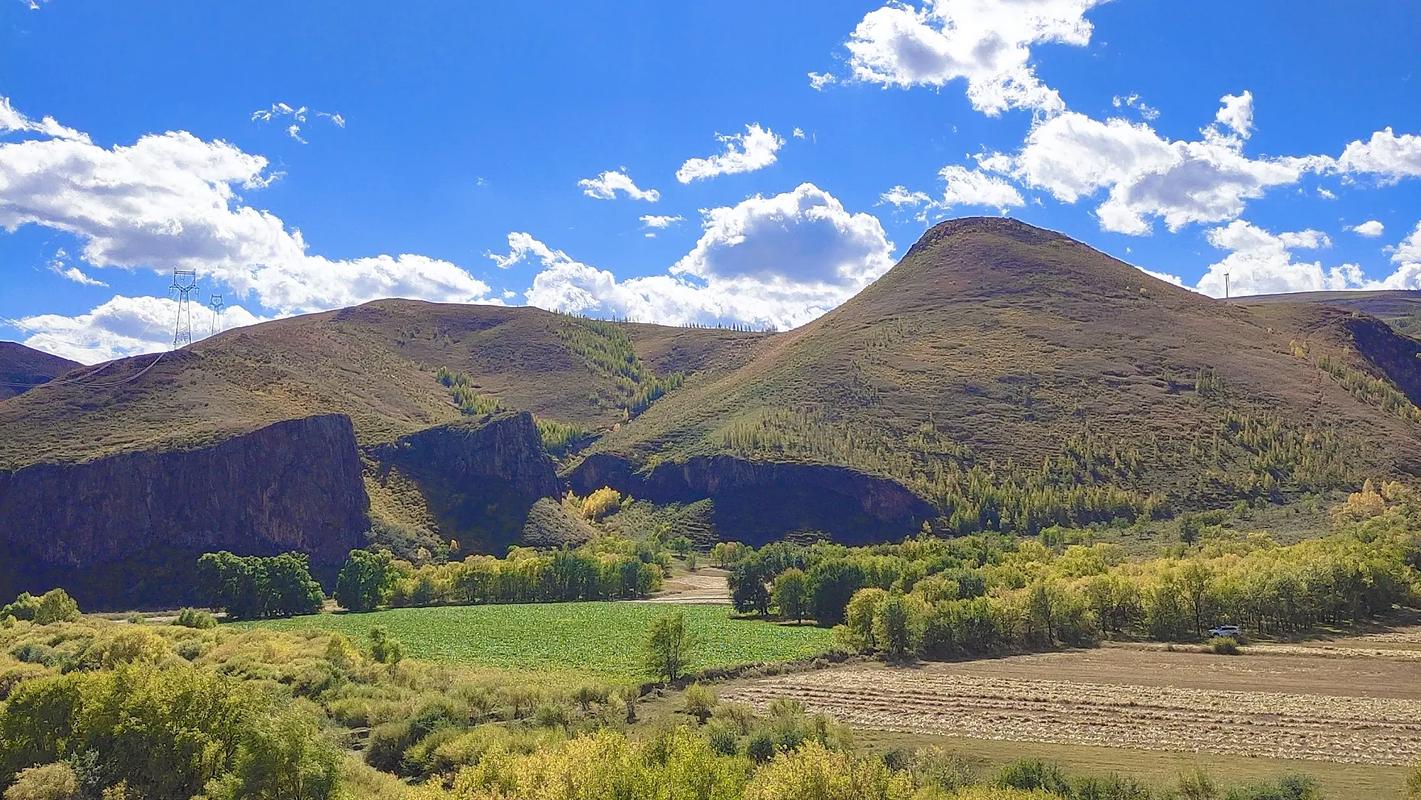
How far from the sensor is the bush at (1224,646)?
232ft

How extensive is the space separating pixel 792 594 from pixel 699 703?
44147 millimetres

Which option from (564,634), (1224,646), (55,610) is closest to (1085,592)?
(1224,646)

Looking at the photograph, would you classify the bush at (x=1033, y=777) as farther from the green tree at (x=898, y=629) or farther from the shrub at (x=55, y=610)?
the shrub at (x=55, y=610)

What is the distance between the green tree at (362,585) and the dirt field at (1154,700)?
7003 centimetres

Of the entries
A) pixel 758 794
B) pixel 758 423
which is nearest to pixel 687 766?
pixel 758 794

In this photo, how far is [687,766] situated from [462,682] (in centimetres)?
3438

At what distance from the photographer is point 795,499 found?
167 m

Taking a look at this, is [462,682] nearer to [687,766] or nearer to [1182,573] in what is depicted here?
[687,766]

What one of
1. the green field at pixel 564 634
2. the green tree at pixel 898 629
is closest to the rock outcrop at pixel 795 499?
the green field at pixel 564 634

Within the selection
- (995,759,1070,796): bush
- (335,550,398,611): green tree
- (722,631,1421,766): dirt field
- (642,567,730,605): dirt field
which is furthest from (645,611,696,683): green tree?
(335,550,398,611): green tree

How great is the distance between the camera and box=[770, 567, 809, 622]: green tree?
95.9 m

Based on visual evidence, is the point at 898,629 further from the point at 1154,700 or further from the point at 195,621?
the point at 195,621

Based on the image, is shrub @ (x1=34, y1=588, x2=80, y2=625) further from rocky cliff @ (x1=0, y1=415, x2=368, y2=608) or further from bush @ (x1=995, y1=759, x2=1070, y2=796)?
bush @ (x1=995, y1=759, x2=1070, y2=796)

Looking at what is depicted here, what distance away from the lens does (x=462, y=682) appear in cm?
5681
